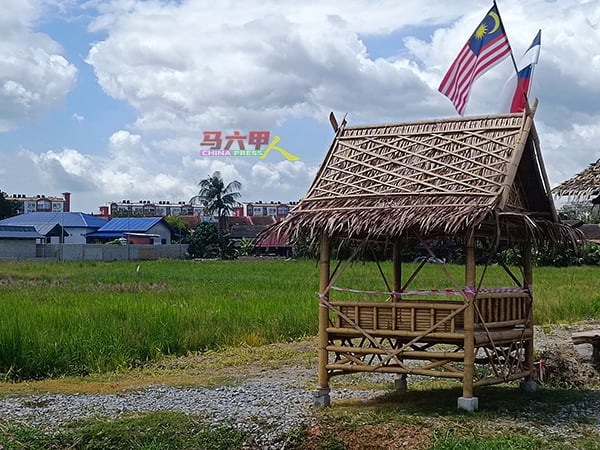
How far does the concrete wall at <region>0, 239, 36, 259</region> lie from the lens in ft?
151

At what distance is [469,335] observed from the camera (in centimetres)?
774

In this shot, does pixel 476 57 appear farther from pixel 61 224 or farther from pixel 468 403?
pixel 61 224

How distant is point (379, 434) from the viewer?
7.20 metres

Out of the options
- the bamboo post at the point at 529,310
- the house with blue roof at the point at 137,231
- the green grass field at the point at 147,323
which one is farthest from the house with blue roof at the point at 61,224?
the bamboo post at the point at 529,310

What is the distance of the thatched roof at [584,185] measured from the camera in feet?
33.3

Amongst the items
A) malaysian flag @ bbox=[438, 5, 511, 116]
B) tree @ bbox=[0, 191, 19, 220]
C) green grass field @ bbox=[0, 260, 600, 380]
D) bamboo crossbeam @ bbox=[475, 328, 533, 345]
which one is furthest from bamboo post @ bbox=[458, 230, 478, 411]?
tree @ bbox=[0, 191, 19, 220]

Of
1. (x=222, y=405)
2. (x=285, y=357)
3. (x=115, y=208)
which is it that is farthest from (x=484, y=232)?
(x=115, y=208)

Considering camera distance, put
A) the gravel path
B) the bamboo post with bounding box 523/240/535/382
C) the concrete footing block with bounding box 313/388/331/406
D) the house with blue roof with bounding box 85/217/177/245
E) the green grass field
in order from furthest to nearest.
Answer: the house with blue roof with bounding box 85/217/177/245
the green grass field
the bamboo post with bounding box 523/240/535/382
the concrete footing block with bounding box 313/388/331/406
the gravel path

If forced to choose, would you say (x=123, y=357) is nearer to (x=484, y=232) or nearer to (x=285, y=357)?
(x=285, y=357)

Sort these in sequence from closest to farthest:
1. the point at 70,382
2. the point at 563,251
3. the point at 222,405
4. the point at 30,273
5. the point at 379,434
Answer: the point at 379,434, the point at 222,405, the point at 563,251, the point at 70,382, the point at 30,273

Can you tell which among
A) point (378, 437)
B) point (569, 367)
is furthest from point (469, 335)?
point (569, 367)

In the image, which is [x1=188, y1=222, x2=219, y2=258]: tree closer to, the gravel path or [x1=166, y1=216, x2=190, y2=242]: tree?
[x1=166, y1=216, x2=190, y2=242]: tree

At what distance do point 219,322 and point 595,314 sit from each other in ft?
28.3

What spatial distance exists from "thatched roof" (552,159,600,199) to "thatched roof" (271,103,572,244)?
5.02 feet
